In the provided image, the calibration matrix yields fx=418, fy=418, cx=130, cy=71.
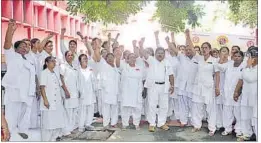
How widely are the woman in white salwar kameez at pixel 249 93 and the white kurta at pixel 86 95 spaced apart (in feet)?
3.68

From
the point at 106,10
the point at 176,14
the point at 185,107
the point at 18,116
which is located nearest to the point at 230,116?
the point at 185,107

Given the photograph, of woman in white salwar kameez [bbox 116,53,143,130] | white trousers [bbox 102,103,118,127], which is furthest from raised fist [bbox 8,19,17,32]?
white trousers [bbox 102,103,118,127]

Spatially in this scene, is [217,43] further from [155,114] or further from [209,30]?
[155,114]

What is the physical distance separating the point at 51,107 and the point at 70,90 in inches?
9.7

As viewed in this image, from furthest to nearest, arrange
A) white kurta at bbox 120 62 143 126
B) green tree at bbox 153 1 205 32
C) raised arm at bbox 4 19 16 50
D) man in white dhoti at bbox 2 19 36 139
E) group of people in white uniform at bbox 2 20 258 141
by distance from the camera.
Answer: white kurta at bbox 120 62 143 126 < green tree at bbox 153 1 205 32 < group of people in white uniform at bbox 2 20 258 141 < man in white dhoti at bbox 2 19 36 139 < raised arm at bbox 4 19 16 50

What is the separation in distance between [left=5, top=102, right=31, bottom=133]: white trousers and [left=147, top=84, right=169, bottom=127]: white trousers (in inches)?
37.3

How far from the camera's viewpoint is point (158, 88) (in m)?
3.30

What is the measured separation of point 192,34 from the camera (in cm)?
328

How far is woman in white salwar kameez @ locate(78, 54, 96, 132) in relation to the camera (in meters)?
3.26

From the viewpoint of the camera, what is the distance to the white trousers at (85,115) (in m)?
3.28

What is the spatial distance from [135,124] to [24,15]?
3.94 feet

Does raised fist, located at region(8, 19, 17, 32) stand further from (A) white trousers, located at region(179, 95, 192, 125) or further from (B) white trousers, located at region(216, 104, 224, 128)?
(B) white trousers, located at region(216, 104, 224, 128)

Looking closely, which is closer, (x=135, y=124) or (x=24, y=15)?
(x=24, y=15)

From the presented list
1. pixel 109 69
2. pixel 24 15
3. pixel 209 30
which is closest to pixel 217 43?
pixel 209 30
